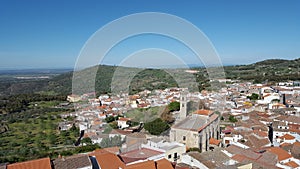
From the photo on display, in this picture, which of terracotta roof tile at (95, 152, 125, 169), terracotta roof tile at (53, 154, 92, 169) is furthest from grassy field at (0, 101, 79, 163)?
terracotta roof tile at (53, 154, 92, 169)

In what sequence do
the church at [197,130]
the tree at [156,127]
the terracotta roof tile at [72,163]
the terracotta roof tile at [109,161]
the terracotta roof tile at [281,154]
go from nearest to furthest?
the terracotta roof tile at [72,163]
the terracotta roof tile at [109,161]
the terracotta roof tile at [281,154]
the church at [197,130]
the tree at [156,127]

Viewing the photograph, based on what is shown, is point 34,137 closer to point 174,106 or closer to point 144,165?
point 174,106

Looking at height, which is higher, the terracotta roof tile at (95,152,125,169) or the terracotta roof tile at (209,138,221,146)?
the terracotta roof tile at (95,152,125,169)

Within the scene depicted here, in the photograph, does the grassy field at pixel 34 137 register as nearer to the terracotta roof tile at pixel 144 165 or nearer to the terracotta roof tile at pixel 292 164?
the terracotta roof tile at pixel 144 165

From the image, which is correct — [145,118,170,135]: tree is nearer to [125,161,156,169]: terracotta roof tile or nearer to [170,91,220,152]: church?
[170,91,220,152]: church

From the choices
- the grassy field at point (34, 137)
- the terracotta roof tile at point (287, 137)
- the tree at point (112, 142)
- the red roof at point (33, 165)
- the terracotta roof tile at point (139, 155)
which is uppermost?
the red roof at point (33, 165)

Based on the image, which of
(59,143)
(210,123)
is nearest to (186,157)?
(210,123)

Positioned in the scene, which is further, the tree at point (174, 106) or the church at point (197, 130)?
the tree at point (174, 106)

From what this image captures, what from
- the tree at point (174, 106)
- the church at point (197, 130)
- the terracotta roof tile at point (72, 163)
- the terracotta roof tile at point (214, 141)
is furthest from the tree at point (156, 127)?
the terracotta roof tile at point (72, 163)

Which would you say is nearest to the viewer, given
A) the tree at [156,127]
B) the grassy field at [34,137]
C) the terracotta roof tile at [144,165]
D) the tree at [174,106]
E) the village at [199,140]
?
the terracotta roof tile at [144,165]
